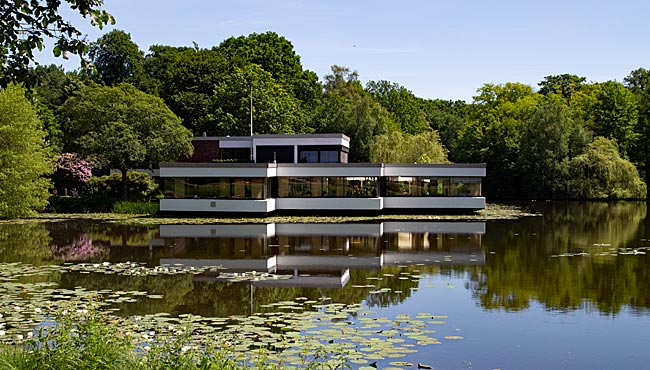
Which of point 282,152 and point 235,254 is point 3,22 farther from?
point 282,152

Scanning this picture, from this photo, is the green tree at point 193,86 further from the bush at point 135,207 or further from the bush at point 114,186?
the bush at point 135,207

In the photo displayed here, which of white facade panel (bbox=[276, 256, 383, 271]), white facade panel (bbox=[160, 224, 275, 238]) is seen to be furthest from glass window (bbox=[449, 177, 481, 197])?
white facade panel (bbox=[276, 256, 383, 271])

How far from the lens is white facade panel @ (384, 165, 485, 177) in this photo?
36.7 metres

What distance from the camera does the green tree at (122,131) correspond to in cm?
3775

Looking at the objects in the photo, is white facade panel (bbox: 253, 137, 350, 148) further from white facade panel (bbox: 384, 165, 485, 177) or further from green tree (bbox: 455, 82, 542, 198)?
green tree (bbox: 455, 82, 542, 198)

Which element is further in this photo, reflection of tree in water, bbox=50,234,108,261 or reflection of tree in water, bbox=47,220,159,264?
reflection of tree in water, bbox=47,220,159,264

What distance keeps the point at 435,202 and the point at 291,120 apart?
21.3 metres

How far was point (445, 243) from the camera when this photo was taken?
23.8 meters

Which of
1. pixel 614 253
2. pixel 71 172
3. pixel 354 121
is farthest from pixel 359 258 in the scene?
pixel 354 121

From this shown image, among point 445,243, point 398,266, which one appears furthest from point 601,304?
point 445,243

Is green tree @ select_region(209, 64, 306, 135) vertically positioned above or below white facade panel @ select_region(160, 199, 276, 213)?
above

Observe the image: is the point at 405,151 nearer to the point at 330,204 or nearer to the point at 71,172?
the point at 330,204

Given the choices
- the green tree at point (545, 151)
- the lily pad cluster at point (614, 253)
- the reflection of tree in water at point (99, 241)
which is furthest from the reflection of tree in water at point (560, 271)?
the green tree at point (545, 151)

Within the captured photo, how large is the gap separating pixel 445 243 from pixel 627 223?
1449 cm
